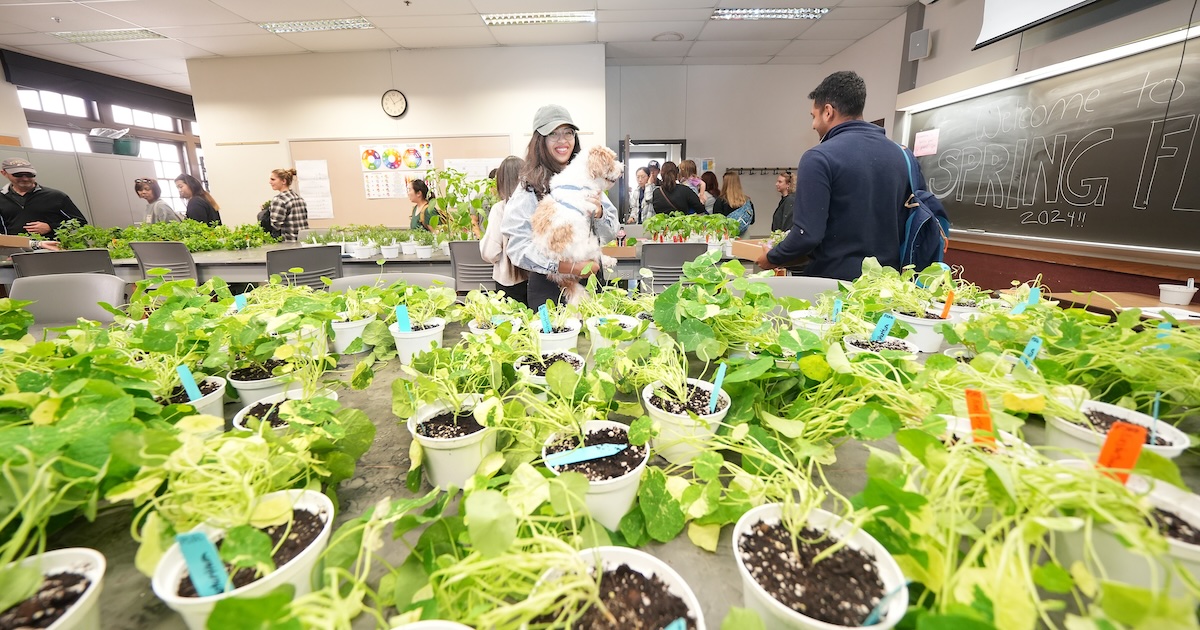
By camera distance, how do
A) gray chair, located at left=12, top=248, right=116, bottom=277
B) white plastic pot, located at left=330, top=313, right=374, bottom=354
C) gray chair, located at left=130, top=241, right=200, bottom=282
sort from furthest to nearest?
gray chair, located at left=130, top=241, right=200, bottom=282 → gray chair, located at left=12, top=248, right=116, bottom=277 → white plastic pot, located at left=330, top=313, right=374, bottom=354

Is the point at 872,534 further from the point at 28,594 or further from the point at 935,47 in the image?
the point at 935,47

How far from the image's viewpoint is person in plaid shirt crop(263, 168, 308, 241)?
4480 mm

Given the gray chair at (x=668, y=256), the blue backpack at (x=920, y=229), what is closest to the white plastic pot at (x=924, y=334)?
the blue backpack at (x=920, y=229)

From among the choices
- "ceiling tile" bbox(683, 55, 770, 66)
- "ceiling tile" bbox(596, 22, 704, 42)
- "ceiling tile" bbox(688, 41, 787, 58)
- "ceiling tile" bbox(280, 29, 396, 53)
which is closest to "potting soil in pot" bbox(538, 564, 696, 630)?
"ceiling tile" bbox(596, 22, 704, 42)

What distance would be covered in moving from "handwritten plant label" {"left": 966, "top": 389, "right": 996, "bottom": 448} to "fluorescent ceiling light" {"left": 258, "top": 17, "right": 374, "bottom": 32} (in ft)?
20.5

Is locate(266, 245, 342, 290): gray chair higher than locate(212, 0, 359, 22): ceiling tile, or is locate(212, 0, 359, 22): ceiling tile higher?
locate(212, 0, 359, 22): ceiling tile

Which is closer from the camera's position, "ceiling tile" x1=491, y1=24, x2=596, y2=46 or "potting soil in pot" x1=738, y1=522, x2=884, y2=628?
"potting soil in pot" x1=738, y1=522, x2=884, y2=628

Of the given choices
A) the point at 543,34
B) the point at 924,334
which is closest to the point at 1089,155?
the point at 924,334

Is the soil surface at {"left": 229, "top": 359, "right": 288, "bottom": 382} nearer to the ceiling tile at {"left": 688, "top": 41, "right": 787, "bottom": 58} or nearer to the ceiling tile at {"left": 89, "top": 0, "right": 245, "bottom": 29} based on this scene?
the ceiling tile at {"left": 89, "top": 0, "right": 245, "bottom": 29}

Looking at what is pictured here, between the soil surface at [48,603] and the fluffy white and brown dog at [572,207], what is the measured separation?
150cm

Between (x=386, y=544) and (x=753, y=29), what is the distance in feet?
21.0

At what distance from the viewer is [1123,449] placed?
49cm

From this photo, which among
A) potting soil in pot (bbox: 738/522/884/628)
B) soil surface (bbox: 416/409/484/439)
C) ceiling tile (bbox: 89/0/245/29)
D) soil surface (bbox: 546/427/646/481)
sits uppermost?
ceiling tile (bbox: 89/0/245/29)

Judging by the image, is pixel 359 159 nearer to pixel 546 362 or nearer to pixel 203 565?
pixel 546 362
